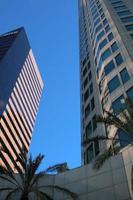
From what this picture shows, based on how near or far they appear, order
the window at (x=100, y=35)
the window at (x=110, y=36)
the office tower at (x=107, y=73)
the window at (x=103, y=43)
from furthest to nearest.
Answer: the window at (x=100, y=35) → the window at (x=103, y=43) → the window at (x=110, y=36) → the office tower at (x=107, y=73)

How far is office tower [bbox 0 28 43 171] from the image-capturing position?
70.2m

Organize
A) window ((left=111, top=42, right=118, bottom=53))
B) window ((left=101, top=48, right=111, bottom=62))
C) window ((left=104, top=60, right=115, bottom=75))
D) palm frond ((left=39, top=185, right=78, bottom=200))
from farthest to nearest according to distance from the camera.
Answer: window ((left=101, top=48, right=111, bottom=62)) < window ((left=111, top=42, right=118, bottom=53)) < window ((left=104, top=60, right=115, bottom=75)) < palm frond ((left=39, top=185, right=78, bottom=200))

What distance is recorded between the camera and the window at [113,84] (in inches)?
1406

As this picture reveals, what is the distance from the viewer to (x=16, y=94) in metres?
80.6

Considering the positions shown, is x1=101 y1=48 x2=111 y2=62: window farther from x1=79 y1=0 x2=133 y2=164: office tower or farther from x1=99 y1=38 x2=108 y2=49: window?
x1=99 y1=38 x2=108 y2=49: window

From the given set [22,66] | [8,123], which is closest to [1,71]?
[8,123]

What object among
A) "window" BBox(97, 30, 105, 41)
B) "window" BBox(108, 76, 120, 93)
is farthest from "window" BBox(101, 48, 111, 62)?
"window" BBox(97, 30, 105, 41)

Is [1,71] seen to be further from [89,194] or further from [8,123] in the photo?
[89,194]

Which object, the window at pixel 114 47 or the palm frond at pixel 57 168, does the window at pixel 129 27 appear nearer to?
the window at pixel 114 47

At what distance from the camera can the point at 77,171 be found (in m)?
27.1

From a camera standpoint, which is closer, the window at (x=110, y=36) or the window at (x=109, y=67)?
the window at (x=109, y=67)

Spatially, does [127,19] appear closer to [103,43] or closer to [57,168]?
[103,43]

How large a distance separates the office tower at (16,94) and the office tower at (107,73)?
74.9 ft

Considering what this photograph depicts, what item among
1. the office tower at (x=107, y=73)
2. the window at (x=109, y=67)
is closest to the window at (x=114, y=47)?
the office tower at (x=107, y=73)
